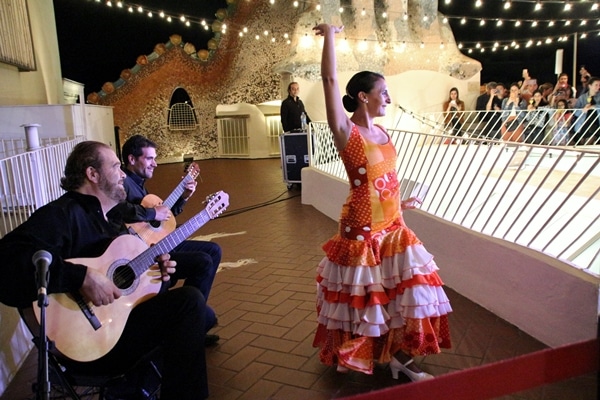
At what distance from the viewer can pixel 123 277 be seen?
2086mm

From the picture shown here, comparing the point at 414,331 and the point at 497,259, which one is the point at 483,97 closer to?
the point at 497,259

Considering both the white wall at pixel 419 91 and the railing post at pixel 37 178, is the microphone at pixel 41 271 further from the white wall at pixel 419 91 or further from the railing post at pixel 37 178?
the white wall at pixel 419 91

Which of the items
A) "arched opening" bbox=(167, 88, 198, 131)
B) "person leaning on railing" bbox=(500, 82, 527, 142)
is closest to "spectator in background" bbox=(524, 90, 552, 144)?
"person leaning on railing" bbox=(500, 82, 527, 142)

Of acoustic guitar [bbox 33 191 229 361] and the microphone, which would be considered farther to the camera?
acoustic guitar [bbox 33 191 229 361]

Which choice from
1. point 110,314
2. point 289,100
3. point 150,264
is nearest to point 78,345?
point 110,314

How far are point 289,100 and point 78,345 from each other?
24.2 feet

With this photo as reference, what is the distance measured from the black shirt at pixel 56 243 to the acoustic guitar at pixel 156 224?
2.27 feet

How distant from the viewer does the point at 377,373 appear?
262 cm

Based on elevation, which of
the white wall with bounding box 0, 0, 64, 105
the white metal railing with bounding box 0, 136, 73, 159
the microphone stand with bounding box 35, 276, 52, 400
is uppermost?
the white wall with bounding box 0, 0, 64, 105

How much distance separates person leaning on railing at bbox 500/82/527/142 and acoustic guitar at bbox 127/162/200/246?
7.25 meters

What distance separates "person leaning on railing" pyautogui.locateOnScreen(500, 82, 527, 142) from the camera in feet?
29.9

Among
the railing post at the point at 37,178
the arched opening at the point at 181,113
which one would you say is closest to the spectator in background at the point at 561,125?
the railing post at the point at 37,178

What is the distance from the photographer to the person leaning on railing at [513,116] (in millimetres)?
9117

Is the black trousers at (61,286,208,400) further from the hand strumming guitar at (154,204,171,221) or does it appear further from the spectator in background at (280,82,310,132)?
the spectator in background at (280,82,310,132)
